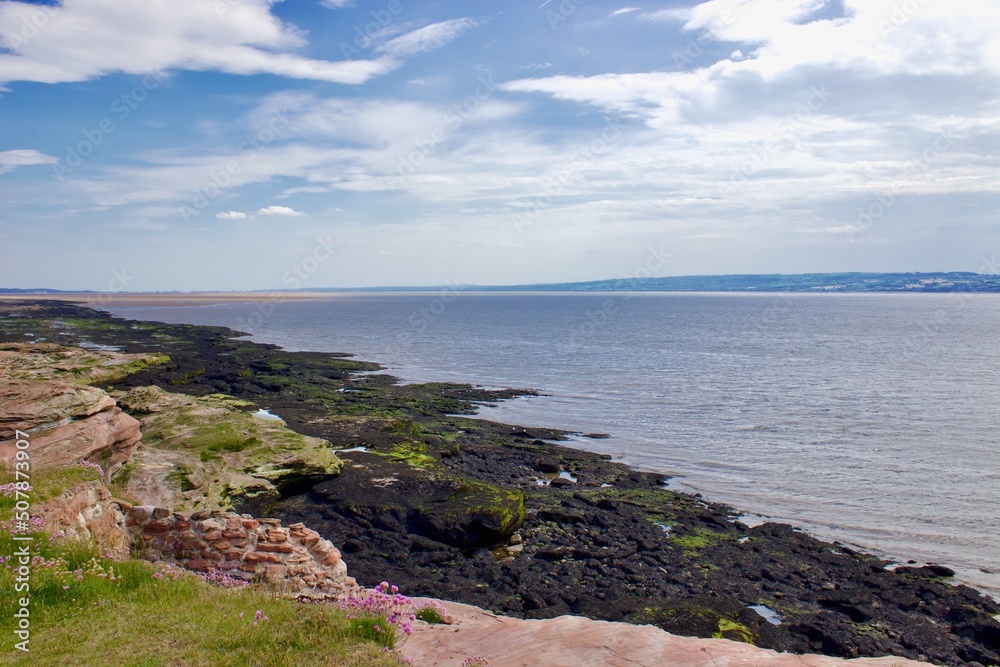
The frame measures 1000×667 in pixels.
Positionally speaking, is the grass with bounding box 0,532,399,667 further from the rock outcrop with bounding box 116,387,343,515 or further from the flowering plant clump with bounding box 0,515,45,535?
the rock outcrop with bounding box 116,387,343,515

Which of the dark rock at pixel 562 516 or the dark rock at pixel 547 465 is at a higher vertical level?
the dark rock at pixel 562 516

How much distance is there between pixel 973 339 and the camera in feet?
316

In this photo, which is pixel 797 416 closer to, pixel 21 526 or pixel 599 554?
pixel 599 554

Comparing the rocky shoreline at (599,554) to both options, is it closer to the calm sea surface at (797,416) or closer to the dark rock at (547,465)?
the dark rock at (547,465)

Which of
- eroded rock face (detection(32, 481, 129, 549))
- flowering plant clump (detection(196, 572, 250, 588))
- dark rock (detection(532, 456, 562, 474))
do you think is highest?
eroded rock face (detection(32, 481, 129, 549))

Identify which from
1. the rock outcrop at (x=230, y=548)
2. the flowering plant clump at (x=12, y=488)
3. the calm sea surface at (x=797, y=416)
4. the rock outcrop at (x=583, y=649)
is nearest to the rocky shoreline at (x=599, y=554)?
the calm sea surface at (x=797, y=416)

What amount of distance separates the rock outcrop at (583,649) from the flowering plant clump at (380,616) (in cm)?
23

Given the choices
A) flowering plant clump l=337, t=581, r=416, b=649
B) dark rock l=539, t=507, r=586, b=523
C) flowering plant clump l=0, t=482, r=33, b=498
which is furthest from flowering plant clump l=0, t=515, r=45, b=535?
dark rock l=539, t=507, r=586, b=523

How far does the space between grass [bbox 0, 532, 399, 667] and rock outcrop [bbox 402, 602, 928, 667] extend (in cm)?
135

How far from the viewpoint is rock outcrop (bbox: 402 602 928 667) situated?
8.55m

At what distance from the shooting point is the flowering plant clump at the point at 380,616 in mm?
8352

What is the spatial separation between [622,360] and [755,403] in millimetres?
24684

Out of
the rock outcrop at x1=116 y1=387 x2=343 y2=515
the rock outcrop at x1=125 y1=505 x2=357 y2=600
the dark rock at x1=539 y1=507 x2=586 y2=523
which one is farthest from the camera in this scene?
the dark rock at x1=539 y1=507 x2=586 y2=523

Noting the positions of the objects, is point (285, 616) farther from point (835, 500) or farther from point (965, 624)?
point (835, 500)
